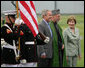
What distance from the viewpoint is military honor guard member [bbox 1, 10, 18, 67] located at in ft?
26.8

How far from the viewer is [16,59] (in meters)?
8.34

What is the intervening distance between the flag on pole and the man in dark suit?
84cm

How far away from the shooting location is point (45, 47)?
9203 mm

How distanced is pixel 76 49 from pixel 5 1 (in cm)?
627

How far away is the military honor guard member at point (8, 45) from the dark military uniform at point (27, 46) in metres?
0.18

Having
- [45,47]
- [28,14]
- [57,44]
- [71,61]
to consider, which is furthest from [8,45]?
[71,61]

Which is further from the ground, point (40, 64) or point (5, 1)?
point (5, 1)

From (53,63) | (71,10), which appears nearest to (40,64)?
(53,63)

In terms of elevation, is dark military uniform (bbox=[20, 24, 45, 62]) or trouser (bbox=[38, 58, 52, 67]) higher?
dark military uniform (bbox=[20, 24, 45, 62])

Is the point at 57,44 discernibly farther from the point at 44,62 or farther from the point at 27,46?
the point at 27,46

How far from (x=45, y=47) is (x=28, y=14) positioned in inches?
42.7

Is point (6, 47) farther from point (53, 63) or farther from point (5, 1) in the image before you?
point (5, 1)

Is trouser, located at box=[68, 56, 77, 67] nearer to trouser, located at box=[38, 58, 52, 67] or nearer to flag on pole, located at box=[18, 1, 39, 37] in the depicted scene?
trouser, located at box=[38, 58, 52, 67]

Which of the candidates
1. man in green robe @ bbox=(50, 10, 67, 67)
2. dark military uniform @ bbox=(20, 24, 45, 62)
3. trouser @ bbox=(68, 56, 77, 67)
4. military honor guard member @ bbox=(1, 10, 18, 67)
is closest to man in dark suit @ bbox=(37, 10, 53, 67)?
man in green robe @ bbox=(50, 10, 67, 67)
